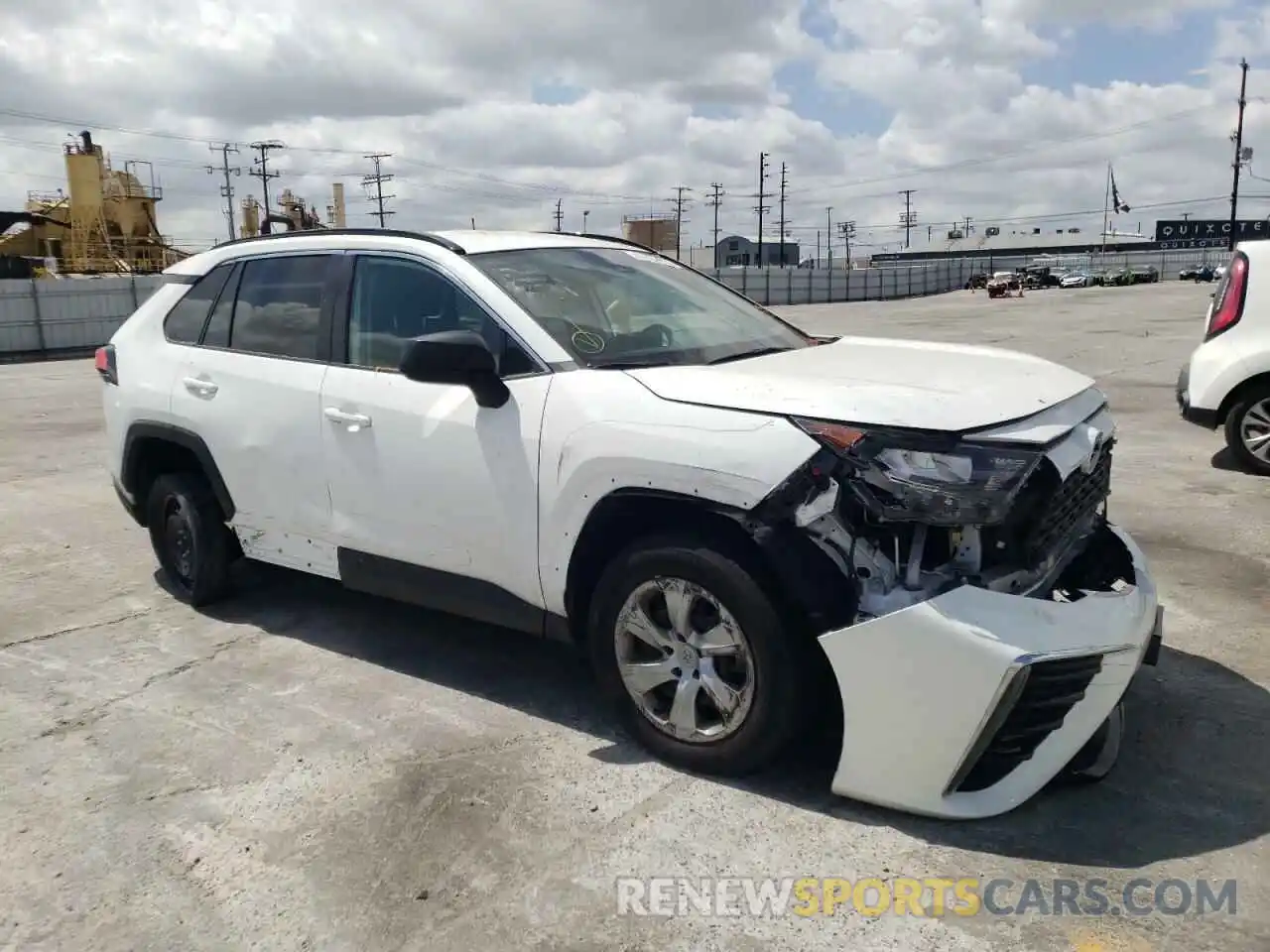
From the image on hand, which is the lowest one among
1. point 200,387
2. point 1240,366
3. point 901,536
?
point 901,536

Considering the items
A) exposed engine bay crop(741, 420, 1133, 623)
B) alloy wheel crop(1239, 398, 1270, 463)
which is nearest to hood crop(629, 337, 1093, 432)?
exposed engine bay crop(741, 420, 1133, 623)

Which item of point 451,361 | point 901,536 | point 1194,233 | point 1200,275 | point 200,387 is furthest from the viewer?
point 1194,233

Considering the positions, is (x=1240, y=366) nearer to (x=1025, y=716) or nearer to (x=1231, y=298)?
(x=1231, y=298)

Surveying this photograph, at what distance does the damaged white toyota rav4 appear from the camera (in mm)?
2789

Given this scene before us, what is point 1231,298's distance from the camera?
736 centimetres

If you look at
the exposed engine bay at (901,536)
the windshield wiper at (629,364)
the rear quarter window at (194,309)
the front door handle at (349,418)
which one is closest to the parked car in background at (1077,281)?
the rear quarter window at (194,309)

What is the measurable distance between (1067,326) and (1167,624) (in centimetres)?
2094

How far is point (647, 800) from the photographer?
3.17 meters

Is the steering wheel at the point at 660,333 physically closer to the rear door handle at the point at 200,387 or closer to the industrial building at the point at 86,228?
Result: the rear door handle at the point at 200,387

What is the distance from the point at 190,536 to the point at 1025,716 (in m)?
3.79

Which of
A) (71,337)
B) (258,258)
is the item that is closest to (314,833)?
(258,258)

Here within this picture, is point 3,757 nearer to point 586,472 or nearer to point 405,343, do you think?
point 405,343

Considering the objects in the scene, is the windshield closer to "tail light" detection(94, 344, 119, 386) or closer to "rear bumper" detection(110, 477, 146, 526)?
"tail light" detection(94, 344, 119, 386)

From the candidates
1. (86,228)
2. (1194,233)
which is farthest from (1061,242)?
(86,228)
